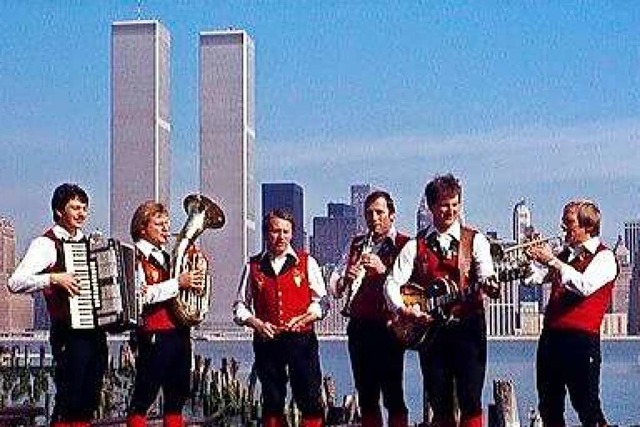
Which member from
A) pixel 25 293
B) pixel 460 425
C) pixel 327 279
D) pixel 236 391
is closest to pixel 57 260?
pixel 25 293

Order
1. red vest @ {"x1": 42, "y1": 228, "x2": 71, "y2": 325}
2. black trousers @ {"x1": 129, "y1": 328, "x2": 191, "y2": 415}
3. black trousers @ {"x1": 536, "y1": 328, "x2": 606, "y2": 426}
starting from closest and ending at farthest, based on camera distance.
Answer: red vest @ {"x1": 42, "y1": 228, "x2": 71, "y2": 325} < black trousers @ {"x1": 536, "y1": 328, "x2": 606, "y2": 426} < black trousers @ {"x1": 129, "y1": 328, "x2": 191, "y2": 415}

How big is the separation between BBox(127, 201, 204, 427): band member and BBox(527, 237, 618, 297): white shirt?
7.52 ft

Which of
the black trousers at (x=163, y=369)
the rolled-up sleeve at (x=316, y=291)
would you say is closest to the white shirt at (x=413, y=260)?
the rolled-up sleeve at (x=316, y=291)

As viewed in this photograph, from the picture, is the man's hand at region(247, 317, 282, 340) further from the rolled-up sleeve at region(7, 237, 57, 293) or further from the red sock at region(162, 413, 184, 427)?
the rolled-up sleeve at region(7, 237, 57, 293)

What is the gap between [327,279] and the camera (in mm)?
10227

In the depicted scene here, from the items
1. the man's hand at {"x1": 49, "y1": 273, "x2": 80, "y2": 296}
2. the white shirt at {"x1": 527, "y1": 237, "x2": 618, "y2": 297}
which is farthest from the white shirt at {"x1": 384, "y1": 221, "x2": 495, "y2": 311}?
the man's hand at {"x1": 49, "y1": 273, "x2": 80, "y2": 296}

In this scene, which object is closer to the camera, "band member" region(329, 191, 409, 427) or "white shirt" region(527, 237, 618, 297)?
"white shirt" region(527, 237, 618, 297)

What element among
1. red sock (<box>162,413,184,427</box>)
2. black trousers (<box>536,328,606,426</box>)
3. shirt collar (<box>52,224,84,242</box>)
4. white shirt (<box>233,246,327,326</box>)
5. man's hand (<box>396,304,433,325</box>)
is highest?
shirt collar (<box>52,224,84,242</box>)

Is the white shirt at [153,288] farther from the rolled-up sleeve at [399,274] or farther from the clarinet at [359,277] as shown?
the rolled-up sleeve at [399,274]

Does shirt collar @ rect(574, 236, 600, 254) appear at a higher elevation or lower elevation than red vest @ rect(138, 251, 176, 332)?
higher

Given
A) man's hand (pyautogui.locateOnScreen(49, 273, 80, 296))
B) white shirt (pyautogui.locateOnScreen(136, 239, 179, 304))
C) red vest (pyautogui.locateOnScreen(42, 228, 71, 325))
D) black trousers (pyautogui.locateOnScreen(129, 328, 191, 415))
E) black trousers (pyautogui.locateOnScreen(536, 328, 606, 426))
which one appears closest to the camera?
man's hand (pyautogui.locateOnScreen(49, 273, 80, 296))

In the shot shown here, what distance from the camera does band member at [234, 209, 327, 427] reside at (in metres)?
9.95

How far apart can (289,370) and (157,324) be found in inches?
38.3

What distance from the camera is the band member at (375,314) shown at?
974cm
